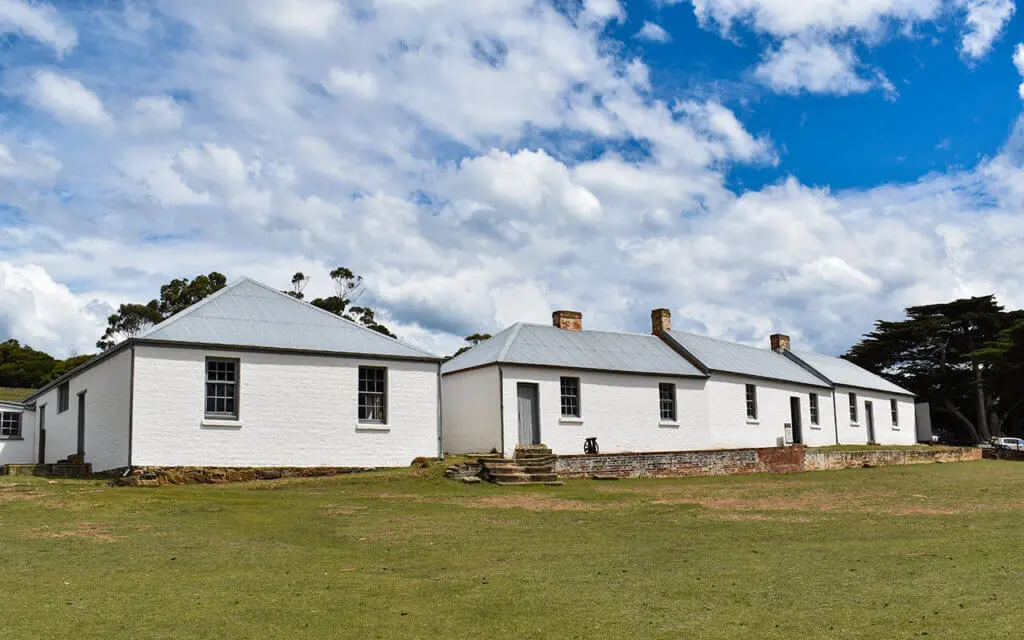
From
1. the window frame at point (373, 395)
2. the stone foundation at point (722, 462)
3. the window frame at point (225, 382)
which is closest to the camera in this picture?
the window frame at point (225, 382)

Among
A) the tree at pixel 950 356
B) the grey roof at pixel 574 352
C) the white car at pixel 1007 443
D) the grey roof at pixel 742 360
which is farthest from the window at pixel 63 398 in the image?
the tree at pixel 950 356

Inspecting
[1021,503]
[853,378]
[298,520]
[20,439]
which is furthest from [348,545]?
[853,378]

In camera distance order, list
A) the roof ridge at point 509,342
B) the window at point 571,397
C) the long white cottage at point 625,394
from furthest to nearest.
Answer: the window at point 571,397 → the long white cottage at point 625,394 → the roof ridge at point 509,342

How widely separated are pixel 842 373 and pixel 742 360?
10.6 metres

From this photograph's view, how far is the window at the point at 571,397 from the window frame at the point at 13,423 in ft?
62.8

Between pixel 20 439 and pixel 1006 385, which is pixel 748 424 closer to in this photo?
pixel 1006 385

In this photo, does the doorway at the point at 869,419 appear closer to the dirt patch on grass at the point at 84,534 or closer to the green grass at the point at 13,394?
the dirt patch on grass at the point at 84,534

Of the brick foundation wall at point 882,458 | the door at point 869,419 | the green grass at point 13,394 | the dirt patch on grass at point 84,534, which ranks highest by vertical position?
the green grass at point 13,394

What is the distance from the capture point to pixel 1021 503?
17281 mm

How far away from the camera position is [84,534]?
12211 mm

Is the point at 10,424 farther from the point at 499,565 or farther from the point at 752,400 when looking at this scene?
the point at 752,400

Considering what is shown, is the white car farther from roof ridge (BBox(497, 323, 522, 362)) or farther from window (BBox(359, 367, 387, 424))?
window (BBox(359, 367, 387, 424))

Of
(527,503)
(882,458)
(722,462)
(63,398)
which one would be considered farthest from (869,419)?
(63,398)

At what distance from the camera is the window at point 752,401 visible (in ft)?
113
